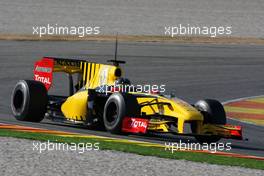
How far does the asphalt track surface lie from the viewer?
16983 millimetres

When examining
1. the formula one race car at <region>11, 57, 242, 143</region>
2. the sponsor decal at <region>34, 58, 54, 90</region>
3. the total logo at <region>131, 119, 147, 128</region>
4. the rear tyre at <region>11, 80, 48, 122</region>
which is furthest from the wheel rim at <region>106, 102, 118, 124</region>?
the sponsor decal at <region>34, 58, 54, 90</region>

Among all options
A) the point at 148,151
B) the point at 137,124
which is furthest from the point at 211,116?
the point at 148,151

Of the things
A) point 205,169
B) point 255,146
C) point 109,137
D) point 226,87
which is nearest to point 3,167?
point 205,169

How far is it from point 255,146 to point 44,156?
13.5ft

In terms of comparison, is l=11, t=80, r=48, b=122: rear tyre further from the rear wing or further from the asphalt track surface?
the rear wing

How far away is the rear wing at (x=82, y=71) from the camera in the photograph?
14773mm

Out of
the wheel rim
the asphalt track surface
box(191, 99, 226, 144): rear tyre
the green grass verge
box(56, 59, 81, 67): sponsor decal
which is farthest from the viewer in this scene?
the asphalt track surface

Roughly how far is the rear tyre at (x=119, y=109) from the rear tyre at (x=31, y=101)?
1342 mm

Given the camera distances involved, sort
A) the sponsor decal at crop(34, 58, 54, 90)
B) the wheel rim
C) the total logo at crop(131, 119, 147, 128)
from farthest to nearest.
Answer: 1. the sponsor decal at crop(34, 58, 54, 90)
2. the wheel rim
3. the total logo at crop(131, 119, 147, 128)

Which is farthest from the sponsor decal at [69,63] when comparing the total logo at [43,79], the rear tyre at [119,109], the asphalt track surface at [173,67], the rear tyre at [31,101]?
the rear tyre at [119,109]

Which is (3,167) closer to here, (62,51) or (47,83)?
(47,83)

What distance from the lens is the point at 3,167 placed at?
1046cm

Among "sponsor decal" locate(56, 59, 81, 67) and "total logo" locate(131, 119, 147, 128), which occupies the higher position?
"sponsor decal" locate(56, 59, 81, 67)

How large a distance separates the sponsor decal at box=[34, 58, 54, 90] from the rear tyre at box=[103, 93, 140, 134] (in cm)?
197
